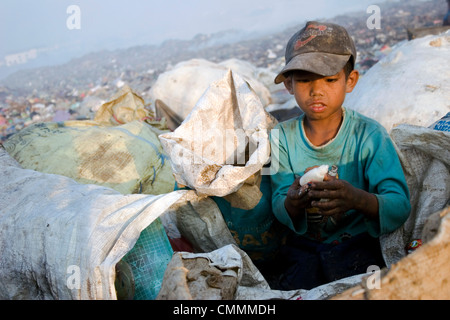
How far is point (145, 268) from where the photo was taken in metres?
1.27

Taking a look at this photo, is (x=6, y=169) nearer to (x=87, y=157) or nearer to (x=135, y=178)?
(x=87, y=157)

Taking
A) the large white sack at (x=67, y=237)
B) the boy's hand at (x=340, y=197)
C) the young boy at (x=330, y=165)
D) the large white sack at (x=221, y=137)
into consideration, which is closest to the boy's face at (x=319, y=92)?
the young boy at (x=330, y=165)

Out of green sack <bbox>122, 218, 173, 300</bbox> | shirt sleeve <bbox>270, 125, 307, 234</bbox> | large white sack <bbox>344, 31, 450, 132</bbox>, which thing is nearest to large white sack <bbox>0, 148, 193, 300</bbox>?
green sack <bbox>122, 218, 173, 300</bbox>

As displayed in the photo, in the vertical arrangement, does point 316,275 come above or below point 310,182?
below

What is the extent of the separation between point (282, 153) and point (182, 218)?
0.52 metres

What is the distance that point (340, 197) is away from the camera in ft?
4.08

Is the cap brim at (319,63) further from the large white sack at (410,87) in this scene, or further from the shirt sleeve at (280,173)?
the large white sack at (410,87)

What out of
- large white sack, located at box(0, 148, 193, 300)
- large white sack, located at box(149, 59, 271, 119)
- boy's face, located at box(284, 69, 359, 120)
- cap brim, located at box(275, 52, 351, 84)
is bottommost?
large white sack, located at box(0, 148, 193, 300)

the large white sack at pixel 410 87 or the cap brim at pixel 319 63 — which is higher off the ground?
the cap brim at pixel 319 63

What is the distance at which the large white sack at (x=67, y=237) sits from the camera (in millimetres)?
1089

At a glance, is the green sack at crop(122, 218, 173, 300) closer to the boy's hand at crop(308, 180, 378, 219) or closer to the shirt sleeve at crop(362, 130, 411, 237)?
the boy's hand at crop(308, 180, 378, 219)

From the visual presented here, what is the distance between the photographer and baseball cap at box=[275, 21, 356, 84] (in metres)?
1.36

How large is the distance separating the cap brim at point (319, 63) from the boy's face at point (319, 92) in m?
0.06
